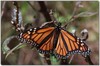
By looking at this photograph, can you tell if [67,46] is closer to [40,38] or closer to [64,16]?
[40,38]

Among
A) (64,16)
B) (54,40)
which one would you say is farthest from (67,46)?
(64,16)

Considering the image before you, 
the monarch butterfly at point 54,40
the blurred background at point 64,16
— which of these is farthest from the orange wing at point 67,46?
the blurred background at point 64,16

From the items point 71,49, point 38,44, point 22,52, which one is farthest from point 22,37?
point 22,52

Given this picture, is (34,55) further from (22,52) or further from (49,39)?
(49,39)

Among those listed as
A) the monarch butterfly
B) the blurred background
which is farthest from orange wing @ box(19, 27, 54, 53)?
the blurred background

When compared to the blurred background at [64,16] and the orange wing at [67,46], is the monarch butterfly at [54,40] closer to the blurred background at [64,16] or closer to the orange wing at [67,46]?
the orange wing at [67,46]

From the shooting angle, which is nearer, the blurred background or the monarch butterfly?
the monarch butterfly

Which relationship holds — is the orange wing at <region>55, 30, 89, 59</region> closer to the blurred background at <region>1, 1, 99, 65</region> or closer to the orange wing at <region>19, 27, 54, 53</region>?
the orange wing at <region>19, 27, 54, 53</region>

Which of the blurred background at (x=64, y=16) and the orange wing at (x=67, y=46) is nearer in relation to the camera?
the orange wing at (x=67, y=46)
